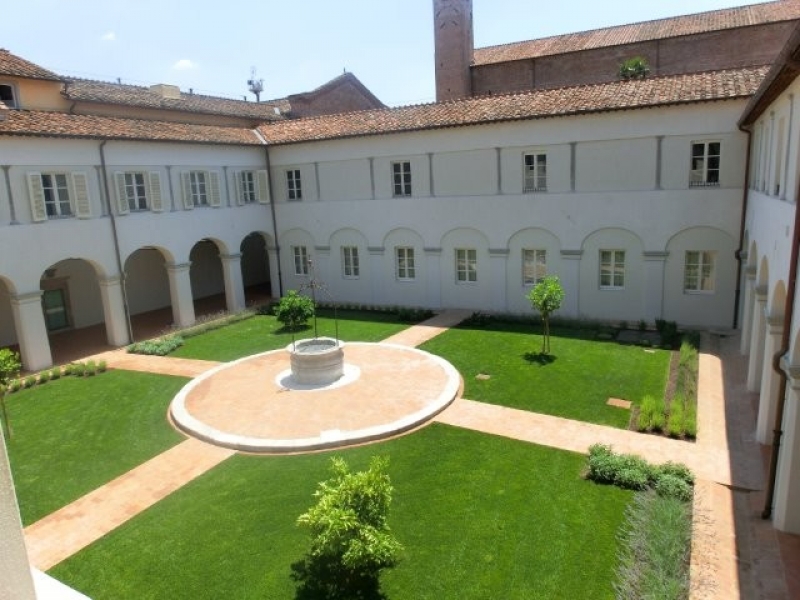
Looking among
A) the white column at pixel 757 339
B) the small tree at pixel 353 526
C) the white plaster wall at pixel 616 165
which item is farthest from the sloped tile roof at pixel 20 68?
the white column at pixel 757 339

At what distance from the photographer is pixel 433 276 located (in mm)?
26266

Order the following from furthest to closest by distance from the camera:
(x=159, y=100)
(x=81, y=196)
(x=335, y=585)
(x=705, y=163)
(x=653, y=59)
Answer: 1. (x=653, y=59)
2. (x=159, y=100)
3. (x=81, y=196)
4. (x=705, y=163)
5. (x=335, y=585)

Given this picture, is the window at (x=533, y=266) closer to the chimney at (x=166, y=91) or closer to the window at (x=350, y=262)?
the window at (x=350, y=262)

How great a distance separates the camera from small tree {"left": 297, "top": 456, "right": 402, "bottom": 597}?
789cm

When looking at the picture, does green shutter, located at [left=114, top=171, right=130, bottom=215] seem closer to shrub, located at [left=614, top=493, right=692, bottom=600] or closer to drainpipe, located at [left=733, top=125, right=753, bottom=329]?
shrub, located at [left=614, top=493, right=692, bottom=600]

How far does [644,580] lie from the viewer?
838 cm

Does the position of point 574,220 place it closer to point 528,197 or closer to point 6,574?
point 528,197

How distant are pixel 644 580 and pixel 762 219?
31.7 feet

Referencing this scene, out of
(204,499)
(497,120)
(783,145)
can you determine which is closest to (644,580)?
(204,499)

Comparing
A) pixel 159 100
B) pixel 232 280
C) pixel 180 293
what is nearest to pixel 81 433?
pixel 180 293

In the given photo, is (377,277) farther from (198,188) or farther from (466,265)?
(198,188)

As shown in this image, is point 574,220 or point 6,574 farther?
point 574,220

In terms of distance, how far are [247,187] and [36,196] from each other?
400 inches

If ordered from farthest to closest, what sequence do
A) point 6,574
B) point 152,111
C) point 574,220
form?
point 152,111, point 574,220, point 6,574
